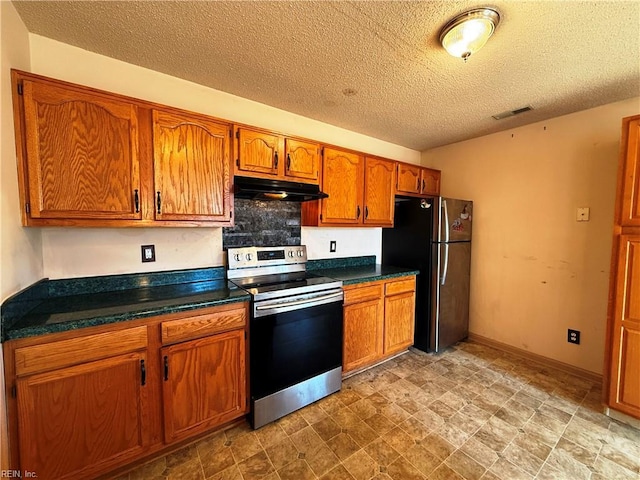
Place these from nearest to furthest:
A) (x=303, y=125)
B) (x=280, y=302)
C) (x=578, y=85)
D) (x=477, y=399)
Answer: (x=280, y=302)
(x=578, y=85)
(x=477, y=399)
(x=303, y=125)

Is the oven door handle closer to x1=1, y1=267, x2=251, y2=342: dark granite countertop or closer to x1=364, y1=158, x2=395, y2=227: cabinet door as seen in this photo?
x1=1, y1=267, x2=251, y2=342: dark granite countertop

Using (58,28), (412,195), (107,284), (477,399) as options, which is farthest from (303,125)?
(477,399)

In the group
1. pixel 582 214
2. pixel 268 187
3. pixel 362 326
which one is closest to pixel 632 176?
pixel 582 214

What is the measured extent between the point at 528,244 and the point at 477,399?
5.49 feet

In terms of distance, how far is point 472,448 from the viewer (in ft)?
5.43

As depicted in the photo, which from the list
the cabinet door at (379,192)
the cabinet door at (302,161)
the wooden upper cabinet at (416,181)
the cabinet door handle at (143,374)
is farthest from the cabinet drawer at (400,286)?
the cabinet door handle at (143,374)

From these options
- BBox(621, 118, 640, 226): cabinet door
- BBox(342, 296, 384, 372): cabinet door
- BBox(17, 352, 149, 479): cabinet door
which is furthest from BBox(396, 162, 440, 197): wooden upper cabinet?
BBox(17, 352, 149, 479): cabinet door

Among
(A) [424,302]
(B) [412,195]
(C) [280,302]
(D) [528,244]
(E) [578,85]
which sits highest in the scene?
(E) [578,85]

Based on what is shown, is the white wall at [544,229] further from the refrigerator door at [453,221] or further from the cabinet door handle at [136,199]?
the cabinet door handle at [136,199]

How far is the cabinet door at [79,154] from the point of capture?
4.43ft

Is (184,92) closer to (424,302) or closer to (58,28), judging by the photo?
(58,28)

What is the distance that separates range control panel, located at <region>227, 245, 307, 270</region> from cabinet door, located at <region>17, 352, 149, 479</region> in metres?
0.92

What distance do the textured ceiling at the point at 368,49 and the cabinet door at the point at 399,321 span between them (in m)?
1.84

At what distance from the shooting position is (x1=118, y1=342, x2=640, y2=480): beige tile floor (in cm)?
150
